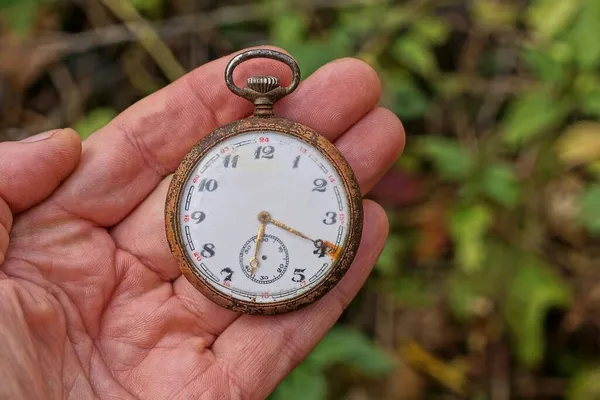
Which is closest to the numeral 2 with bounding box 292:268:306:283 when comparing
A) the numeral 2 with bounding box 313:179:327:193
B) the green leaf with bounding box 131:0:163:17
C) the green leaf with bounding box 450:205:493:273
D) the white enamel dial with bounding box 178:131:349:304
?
the white enamel dial with bounding box 178:131:349:304

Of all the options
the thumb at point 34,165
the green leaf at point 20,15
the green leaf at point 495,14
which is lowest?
the green leaf at point 495,14

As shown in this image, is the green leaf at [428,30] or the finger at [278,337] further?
the green leaf at [428,30]

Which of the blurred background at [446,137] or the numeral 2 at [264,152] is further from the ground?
the numeral 2 at [264,152]

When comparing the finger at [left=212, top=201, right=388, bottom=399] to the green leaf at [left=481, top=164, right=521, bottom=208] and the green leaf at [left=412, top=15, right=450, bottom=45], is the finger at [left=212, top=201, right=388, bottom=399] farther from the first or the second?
the green leaf at [left=412, top=15, right=450, bottom=45]

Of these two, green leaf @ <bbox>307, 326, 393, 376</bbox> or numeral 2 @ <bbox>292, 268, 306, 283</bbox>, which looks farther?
green leaf @ <bbox>307, 326, 393, 376</bbox>

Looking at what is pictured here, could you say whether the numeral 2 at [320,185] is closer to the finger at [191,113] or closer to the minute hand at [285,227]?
the minute hand at [285,227]

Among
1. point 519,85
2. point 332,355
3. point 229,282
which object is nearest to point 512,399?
point 332,355

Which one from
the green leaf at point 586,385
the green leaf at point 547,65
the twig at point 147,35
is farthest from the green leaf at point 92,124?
the green leaf at point 586,385

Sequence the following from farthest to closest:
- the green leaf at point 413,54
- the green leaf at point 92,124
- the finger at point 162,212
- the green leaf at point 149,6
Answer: the green leaf at point 149,6, the green leaf at point 413,54, the green leaf at point 92,124, the finger at point 162,212
